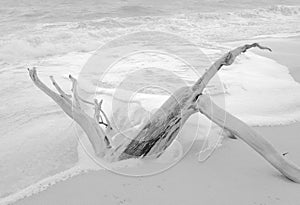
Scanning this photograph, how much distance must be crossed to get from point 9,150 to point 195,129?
69.6 inches

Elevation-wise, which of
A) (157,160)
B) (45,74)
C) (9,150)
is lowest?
(45,74)

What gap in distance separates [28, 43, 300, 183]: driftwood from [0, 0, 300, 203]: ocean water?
0.33 m

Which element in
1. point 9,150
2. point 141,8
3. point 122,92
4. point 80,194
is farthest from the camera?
point 141,8

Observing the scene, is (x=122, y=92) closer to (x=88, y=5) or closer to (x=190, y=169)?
(x=190, y=169)

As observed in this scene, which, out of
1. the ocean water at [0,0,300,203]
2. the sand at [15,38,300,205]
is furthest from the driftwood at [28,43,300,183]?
the ocean water at [0,0,300,203]

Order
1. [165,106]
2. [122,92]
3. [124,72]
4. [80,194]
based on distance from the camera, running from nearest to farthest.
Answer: [80,194]
[165,106]
[122,92]
[124,72]

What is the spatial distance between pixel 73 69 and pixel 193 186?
15.0 feet

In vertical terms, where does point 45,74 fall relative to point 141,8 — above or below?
above

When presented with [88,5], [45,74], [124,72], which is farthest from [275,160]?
[88,5]

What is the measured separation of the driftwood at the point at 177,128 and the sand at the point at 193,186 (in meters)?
0.17

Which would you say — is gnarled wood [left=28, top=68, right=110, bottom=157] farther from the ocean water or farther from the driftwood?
the ocean water

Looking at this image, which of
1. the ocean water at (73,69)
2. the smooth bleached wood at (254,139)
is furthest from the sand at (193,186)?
the ocean water at (73,69)

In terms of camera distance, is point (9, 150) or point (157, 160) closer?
point (157, 160)

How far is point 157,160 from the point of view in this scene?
8.71 feet
